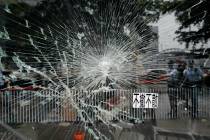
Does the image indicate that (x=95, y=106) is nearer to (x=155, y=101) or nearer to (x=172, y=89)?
(x=155, y=101)

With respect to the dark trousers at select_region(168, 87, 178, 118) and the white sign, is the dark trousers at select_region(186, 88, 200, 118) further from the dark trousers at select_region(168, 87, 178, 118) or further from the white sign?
the white sign

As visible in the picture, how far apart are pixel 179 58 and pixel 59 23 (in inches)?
45.0

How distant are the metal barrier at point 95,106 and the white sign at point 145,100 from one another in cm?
3

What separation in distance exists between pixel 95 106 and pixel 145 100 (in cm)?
47

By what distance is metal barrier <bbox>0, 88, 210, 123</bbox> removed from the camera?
475 cm

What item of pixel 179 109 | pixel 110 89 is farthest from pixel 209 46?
pixel 110 89

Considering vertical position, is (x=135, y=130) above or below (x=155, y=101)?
below

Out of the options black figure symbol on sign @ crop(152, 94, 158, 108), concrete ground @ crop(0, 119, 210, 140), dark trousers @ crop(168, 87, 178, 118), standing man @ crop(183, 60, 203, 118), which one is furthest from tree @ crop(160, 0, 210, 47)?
concrete ground @ crop(0, 119, 210, 140)

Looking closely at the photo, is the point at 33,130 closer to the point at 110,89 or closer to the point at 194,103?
the point at 110,89

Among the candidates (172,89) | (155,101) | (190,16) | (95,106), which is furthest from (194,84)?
(95,106)

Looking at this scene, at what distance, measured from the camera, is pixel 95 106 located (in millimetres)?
4781

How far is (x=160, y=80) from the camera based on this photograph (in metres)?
4.73

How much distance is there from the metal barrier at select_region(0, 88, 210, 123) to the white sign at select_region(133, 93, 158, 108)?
0.03m

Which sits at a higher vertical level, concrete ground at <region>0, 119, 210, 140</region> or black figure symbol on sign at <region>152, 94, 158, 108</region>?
black figure symbol on sign at <region>152, 94, 158, 108</region>
